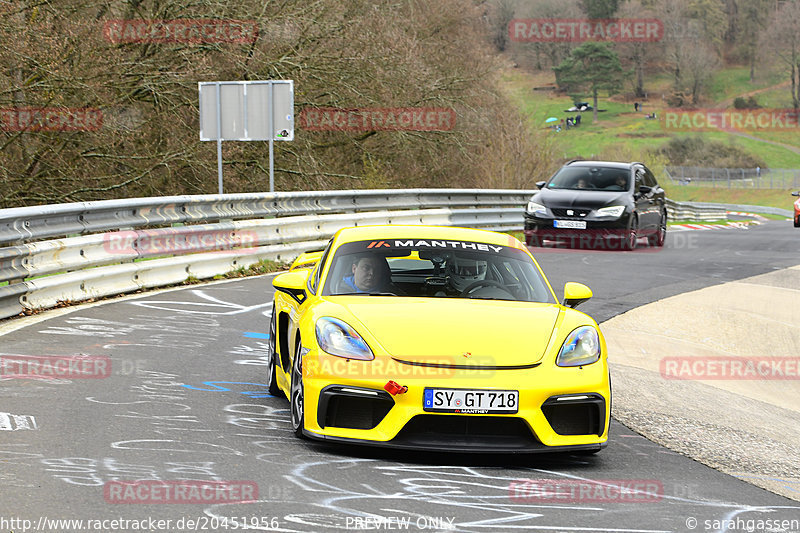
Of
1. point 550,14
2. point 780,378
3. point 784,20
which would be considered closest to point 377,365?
point 780,378

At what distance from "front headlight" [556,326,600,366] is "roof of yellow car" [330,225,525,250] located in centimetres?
131

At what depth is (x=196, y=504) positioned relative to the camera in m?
4.59

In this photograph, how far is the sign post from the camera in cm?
1930

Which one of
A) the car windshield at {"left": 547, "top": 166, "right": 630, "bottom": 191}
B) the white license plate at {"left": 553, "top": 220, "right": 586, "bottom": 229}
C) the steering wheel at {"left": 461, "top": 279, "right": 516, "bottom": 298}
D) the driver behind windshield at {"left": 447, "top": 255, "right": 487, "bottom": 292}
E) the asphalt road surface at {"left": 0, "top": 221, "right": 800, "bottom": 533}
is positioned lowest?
the asphalt road surface at {"left": 0, "top": 221, "right": 800, "bottom": 533}

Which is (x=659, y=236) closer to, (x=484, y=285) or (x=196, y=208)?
(x=196, y=208)

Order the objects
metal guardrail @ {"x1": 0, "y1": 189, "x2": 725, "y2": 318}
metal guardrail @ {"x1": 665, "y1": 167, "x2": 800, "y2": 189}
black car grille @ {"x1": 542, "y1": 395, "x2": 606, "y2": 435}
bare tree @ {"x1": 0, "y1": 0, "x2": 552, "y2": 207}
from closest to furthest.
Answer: black car grille @ {"x1": 542, "y1": 395, "x2": 606, "y2": 435}, metal guardrail @ {"x1": 0, "y1": 189, "x2": 725, "y2": 318}, bare tree @ {"x1": 0, "y1": 0, "x2": 552, "y2": 207}, metal guardrail @ {"x1": 665, "y1": 167, "x2": 800, "y2": 189}

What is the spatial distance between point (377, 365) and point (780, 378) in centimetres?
607

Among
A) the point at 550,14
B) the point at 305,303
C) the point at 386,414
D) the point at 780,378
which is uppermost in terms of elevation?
the point at 550,14

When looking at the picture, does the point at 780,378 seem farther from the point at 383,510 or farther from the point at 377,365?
the point at 383,510

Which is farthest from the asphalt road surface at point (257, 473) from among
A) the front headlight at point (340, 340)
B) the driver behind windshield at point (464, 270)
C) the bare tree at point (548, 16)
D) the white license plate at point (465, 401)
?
the bare tree at point (548, 16)

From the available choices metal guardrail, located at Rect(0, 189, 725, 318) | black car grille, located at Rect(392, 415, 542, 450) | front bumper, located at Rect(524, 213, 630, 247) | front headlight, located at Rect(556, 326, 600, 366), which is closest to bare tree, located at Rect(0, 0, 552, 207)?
metal guardrail, located at Rect(0, 189, 725, 318)

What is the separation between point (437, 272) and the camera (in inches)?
284

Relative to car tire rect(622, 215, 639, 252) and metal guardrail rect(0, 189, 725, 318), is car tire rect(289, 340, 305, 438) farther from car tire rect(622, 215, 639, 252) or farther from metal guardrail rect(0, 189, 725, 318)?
car tire rect(622, 215, 639, 252)

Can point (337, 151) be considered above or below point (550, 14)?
below
